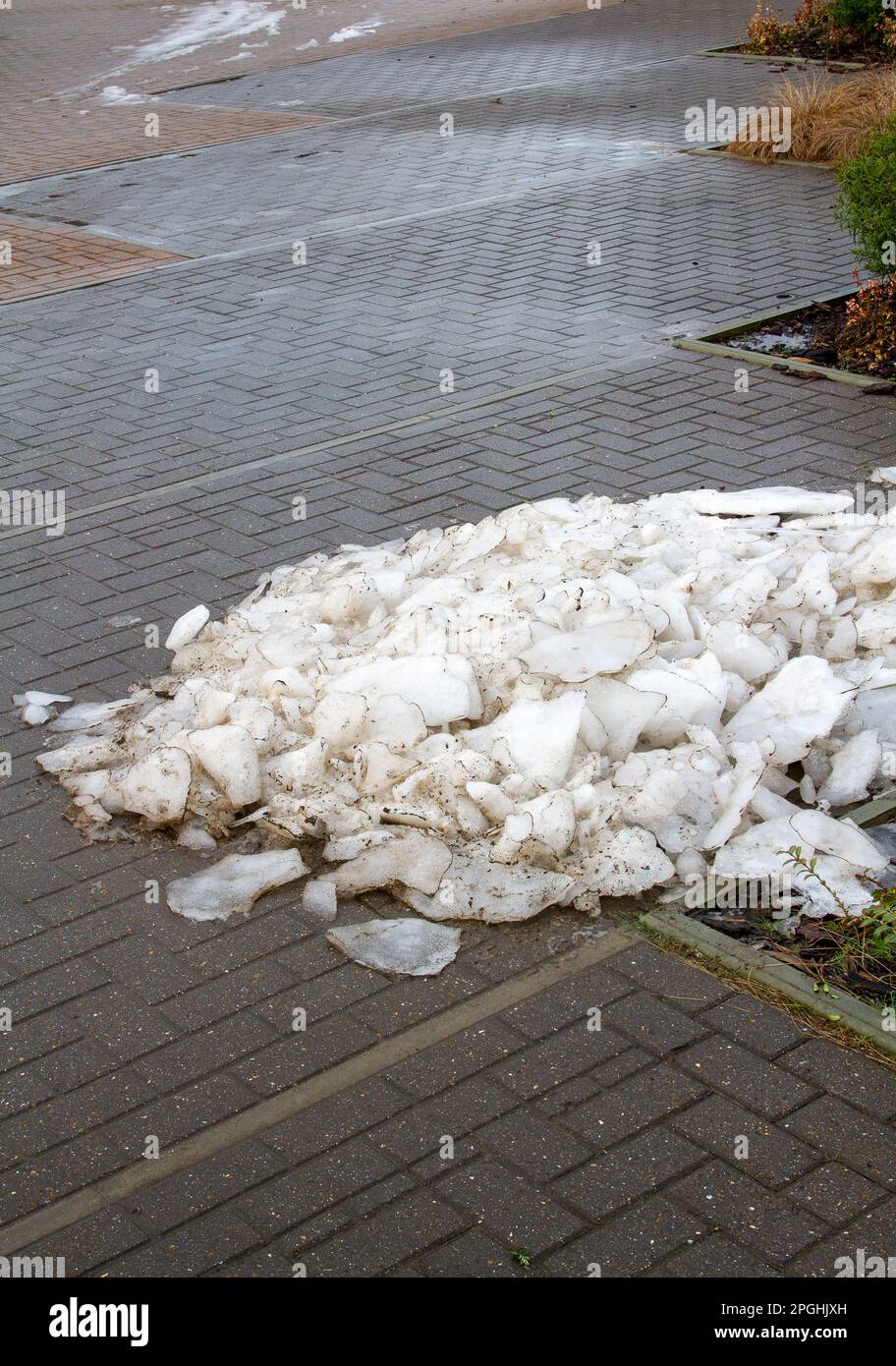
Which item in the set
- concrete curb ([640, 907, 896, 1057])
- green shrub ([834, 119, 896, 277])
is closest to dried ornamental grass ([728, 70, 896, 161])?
green shrub ([834, 119, 896, 277])

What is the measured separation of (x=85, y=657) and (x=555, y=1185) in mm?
3056

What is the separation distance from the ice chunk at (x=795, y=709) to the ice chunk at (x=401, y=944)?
3.67ft

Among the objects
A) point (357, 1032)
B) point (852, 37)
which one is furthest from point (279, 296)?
point (852, 37)

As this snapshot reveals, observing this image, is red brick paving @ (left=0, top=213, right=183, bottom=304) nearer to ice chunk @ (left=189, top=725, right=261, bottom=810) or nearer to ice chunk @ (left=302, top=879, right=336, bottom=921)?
ice chunk @ (left=189, top=725, right=261, bottom=810)

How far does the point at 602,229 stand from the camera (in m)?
10.8

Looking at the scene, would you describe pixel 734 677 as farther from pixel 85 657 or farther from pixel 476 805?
Result: pixel 85 657

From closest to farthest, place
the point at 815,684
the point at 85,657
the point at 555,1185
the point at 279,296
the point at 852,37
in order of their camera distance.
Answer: the point at 555,1185, the point at 815,684, the point at 85,657, the point at 279,296, the point at 852,37

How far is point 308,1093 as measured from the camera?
3523 mm

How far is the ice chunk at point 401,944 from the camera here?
391 cm

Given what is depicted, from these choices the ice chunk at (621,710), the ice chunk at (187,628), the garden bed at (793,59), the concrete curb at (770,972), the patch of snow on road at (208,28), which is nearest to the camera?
the concrete curb at (770,972)

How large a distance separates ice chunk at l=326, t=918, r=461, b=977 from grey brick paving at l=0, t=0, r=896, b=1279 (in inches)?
1.8

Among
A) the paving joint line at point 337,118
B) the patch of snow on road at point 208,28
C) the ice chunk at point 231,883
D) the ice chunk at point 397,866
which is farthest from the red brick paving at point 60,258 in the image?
the patch of snow on road at point 208,28

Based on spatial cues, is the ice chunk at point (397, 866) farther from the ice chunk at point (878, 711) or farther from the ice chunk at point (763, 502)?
the ice chunk at point (763, 502)

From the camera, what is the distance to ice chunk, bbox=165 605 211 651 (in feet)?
18.1
